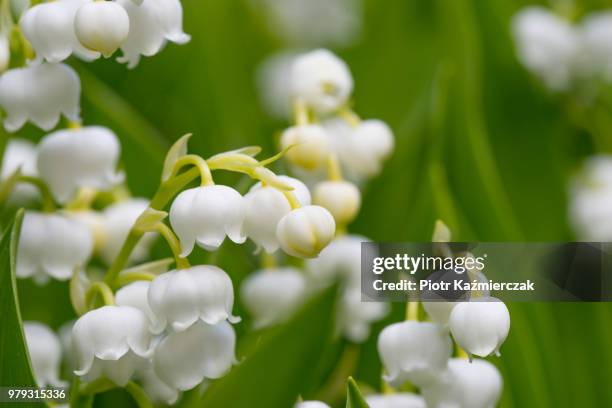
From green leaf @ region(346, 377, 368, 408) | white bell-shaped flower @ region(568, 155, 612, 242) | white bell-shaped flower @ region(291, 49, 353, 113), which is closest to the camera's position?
green leaf @ region(346, 377, 368, 408)

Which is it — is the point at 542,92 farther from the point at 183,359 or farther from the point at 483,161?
the point at 183,359

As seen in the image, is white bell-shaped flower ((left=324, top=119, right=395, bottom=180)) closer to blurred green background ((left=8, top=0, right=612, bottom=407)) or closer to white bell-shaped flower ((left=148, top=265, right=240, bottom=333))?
blurred green background ((left=8, top=0, right=612, bottom=407))

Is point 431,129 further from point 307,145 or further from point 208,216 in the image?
point 208,216

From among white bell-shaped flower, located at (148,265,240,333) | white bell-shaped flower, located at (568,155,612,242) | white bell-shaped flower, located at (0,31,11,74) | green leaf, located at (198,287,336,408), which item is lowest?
green leaf, located at (198,287,336,408)

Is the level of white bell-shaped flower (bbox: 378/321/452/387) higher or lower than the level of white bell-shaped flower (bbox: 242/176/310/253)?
lower

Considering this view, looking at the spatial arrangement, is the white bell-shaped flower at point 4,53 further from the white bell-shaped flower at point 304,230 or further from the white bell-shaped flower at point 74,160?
the white bell-shaped flower at point 304,230

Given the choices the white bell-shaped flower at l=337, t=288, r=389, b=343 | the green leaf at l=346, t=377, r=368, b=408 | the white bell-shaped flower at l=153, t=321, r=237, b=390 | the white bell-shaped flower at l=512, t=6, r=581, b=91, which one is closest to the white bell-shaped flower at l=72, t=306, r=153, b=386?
the white bell-shaped flower at l=153, t=321, r=237, b=390

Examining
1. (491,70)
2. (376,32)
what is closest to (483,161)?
(491,70)

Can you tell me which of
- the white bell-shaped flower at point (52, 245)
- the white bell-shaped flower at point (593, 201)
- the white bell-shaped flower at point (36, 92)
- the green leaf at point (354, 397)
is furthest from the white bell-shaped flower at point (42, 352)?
the white bell-shaped flower at point (593, 201)
